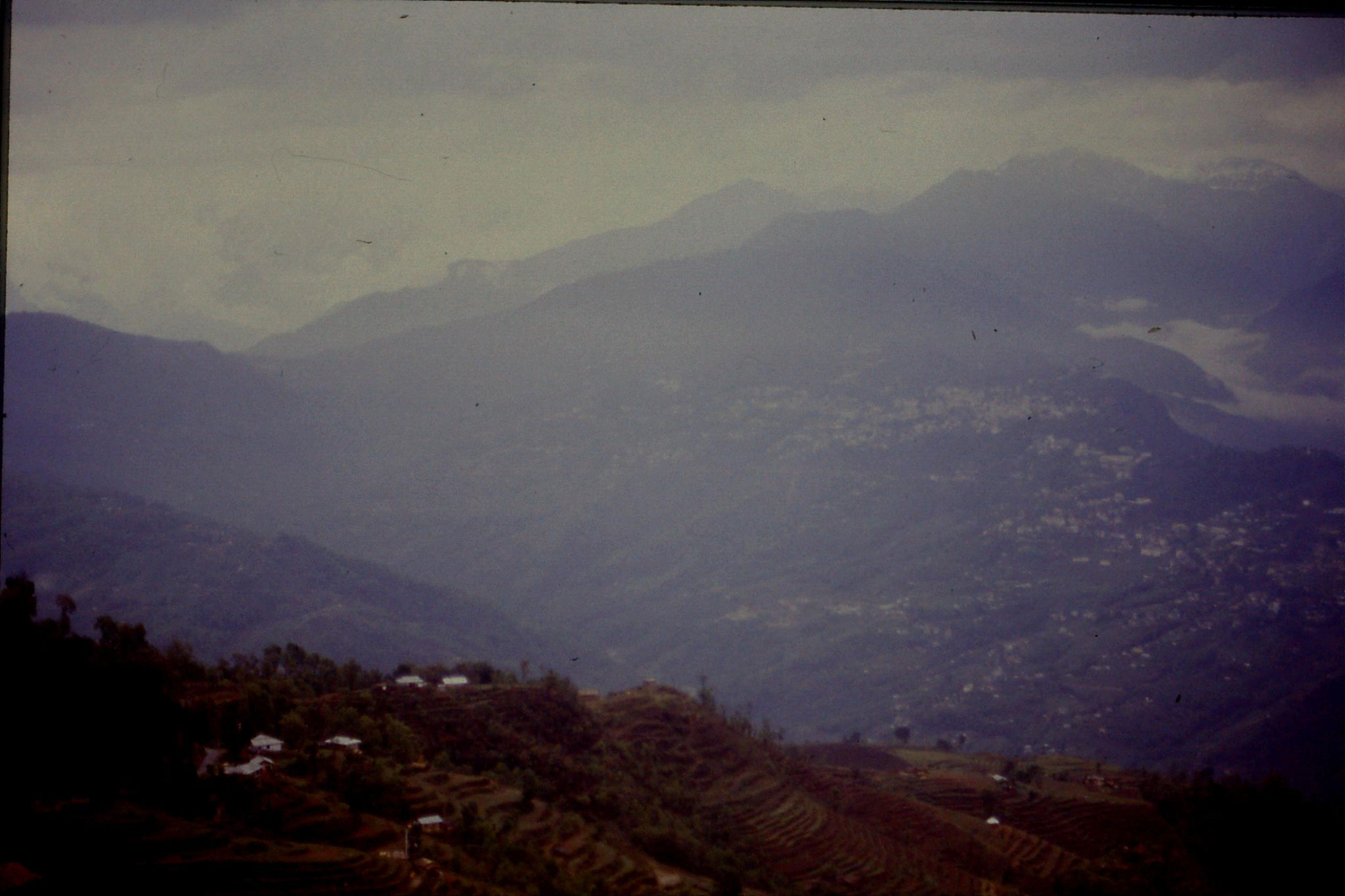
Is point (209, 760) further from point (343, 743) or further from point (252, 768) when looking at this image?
point (343, 743)

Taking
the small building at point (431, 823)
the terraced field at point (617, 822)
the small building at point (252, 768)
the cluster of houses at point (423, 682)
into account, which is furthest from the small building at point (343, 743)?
the cluster of houses at point (423, 682)

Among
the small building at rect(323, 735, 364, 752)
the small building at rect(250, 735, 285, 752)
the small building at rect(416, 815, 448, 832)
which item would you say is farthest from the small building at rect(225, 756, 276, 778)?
the small building at rect(416, 815, 448, 832)

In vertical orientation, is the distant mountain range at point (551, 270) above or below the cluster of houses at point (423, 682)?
above

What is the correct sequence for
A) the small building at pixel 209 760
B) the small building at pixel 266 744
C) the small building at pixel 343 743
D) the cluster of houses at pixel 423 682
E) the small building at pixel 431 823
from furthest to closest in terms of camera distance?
the cluster of houses at pixel 423 682
the small building at pixel 343 743
the small building at pixel 266 744
the small building at pixel 431 823
the small building at pixel 209 760

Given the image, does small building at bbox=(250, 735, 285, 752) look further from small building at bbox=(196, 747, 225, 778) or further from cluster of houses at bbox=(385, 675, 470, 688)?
cluster of houses at bbox=(385, 675, 470, 688)

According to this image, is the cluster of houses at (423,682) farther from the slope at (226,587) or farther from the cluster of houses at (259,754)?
the slope at (226,587)

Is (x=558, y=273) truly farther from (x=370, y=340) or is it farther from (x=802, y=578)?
(x=802, y=578)

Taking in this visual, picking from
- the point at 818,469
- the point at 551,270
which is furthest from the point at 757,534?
the point at 551,270
